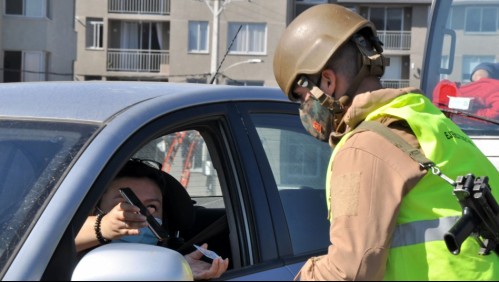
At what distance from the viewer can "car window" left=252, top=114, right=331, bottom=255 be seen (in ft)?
9.86

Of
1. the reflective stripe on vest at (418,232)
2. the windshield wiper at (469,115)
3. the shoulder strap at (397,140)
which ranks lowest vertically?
the windshield wiper at (469,115)

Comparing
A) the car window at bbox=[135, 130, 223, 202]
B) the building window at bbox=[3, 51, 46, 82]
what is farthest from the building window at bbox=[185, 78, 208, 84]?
the building window at bbox=[3, 51, 46, 82]

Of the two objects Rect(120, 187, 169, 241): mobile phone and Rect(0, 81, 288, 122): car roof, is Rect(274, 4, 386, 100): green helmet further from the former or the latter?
Rect(120, 187, 169, 241): mobile phone

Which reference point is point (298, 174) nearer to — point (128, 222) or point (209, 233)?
point (209, 233)

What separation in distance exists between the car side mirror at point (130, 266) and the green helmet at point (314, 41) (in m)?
0.65

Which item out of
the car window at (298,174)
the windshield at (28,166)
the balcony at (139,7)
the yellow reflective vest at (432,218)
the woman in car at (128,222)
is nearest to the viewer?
the yellow reflective vest at (432,218)

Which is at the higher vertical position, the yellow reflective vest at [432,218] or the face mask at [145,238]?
the yellow reflective vest at [432,218]

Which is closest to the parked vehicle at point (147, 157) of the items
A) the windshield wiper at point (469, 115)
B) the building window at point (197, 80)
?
the building window at point (197, 80)

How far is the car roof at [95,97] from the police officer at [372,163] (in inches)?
20.6

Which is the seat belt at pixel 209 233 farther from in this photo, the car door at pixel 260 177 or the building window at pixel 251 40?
the building window at pixel 251 40

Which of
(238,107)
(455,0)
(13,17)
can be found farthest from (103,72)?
(238,107)

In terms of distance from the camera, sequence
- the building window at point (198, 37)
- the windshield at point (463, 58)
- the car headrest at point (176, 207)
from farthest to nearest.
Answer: the building window at point (198, 37)
the windshield at point (463, 58)
the car headrest at point (176, 207)

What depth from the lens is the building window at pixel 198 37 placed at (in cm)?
2958

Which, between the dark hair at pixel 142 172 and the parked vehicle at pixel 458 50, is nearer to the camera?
the dark hair at pixel 142 172
